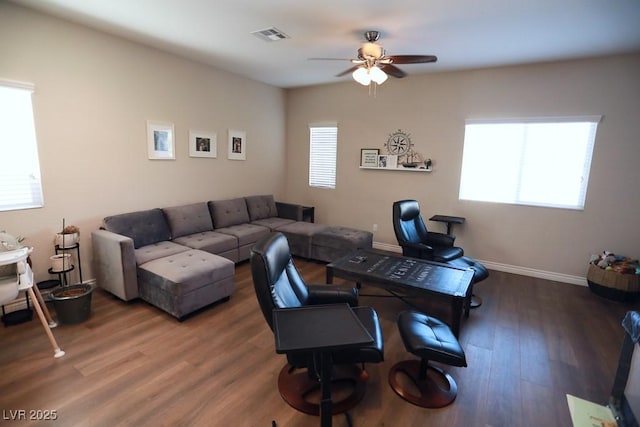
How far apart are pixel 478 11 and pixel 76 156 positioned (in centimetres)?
403

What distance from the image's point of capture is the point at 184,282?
2.72 meters

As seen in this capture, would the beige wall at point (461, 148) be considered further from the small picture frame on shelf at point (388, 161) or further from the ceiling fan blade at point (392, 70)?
the ceiling fan blade at point (392, 70)

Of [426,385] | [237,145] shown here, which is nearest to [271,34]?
[237,145]

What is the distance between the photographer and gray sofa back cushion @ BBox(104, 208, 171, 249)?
10.8 feet

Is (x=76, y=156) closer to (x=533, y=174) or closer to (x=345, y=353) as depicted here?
(x=345, y=353)

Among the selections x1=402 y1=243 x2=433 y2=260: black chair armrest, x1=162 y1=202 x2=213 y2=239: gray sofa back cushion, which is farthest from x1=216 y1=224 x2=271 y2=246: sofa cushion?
x1=402 y1=243 x2=433 y2=260: black chair armrest

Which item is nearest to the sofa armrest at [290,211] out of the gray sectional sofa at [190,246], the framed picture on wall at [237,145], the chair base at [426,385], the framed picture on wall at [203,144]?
the gray sectional sofa at [190,246]

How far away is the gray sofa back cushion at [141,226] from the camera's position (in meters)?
3.30

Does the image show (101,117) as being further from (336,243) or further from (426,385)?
(426,385)

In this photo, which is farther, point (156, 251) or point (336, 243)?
point (336, 243)

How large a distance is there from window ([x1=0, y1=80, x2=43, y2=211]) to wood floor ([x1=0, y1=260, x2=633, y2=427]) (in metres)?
1.15

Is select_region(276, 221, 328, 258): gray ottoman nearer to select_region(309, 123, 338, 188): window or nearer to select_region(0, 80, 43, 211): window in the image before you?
select_region(309, 123, 338, 188): window

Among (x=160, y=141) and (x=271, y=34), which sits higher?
(x=271, y=34)

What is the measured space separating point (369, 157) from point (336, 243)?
171cm
